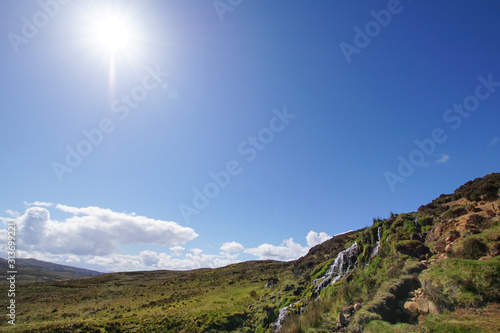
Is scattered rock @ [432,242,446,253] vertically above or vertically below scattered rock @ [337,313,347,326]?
above

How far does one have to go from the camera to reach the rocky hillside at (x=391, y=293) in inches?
347

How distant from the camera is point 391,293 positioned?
11.1m

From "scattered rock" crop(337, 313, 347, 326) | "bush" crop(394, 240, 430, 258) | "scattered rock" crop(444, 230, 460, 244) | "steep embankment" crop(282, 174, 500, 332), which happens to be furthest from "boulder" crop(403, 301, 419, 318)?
"scattered rock" crop(444, 230, 460, 244)

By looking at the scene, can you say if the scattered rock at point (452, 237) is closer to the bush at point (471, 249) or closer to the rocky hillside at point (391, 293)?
the rocky hillside at point (391, 293)

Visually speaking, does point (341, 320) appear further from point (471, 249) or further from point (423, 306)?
point (471, 249)

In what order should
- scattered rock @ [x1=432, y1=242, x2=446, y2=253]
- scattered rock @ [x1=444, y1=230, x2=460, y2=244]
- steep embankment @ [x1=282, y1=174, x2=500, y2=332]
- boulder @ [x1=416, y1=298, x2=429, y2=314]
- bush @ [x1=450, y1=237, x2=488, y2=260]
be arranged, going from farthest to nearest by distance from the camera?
scattered rock @ [x1=444, y1=230, x2=460, y2=244]
scattered rock @ [x1=432, y1=242, x2=446, y2=253]
bush @ [x1=450, y1=237, x2=488, y2=260]
boulder @ [x1=416, y1=298, x2=429, y2=314]
steep embankment @ [x1=282, y1=174, x2=500, y2=332]

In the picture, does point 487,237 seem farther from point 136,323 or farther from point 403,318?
point 136,323

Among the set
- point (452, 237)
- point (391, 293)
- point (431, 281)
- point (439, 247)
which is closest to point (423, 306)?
point (431, 281)

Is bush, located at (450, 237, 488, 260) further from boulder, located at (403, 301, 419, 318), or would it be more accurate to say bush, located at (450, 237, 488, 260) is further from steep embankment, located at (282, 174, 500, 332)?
boulder, located at (403, 301, 419, 318)

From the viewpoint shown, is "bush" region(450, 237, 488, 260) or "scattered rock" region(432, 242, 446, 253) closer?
"bush" region(450, 237, 488, 260)

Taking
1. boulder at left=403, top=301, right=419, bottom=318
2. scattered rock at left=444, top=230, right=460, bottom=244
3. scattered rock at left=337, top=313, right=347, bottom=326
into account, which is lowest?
scattered rock at left=337, top=313, right=347, bottom=326

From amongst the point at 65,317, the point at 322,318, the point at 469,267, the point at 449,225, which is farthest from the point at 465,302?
the point at 65,317

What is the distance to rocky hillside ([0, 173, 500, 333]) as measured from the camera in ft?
28.9

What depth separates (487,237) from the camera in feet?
38.5
